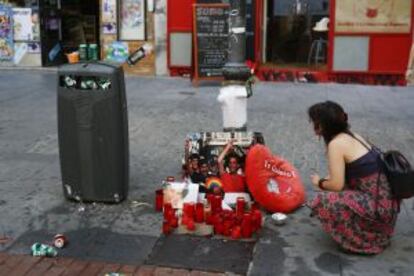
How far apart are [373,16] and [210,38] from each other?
296 centimetres

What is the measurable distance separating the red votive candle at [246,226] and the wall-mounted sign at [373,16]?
A: 807cm

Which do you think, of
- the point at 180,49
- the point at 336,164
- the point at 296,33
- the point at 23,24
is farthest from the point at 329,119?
the point at 23,24

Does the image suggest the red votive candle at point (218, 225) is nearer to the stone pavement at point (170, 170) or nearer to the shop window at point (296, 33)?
the stone pavement at point (170, 170)

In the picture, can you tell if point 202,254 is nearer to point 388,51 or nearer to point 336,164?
point 336,164

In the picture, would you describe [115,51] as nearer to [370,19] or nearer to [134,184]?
[370,19]

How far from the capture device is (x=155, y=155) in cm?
723

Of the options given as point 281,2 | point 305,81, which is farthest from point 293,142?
point 281,2

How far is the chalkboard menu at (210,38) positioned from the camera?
1195 cm

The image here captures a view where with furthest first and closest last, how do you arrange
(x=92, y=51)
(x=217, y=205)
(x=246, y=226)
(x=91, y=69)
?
(x=92, y=51)
(x=91, y=69)
(x=217, y=205)
(x=246, y=226)

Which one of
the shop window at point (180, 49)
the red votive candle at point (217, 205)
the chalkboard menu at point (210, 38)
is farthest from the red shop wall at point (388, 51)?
the red votive candle at point (217, 205)

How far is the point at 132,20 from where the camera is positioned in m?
13.1

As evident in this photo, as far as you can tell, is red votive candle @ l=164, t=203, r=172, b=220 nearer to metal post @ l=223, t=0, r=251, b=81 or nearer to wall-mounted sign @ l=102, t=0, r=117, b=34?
metal post @ l=223, t=0, r=251, b=81

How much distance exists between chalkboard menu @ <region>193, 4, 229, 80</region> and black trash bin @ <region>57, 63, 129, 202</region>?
21.8 feet

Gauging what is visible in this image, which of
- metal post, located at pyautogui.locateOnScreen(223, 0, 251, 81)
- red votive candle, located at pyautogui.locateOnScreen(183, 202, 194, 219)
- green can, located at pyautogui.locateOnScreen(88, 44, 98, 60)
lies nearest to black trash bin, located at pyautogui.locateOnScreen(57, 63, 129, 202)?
red votive candle, located at pyautogui.locateOnScreen(183, 202, 194, 219)
